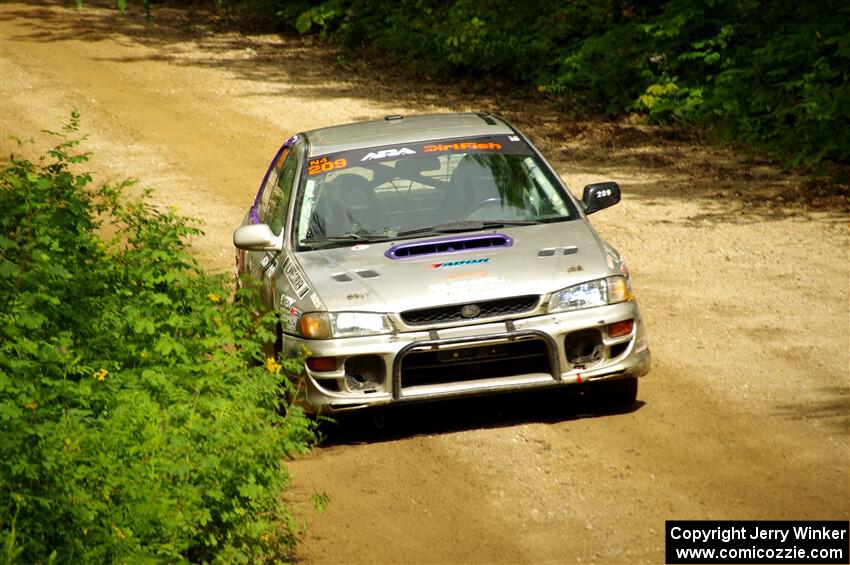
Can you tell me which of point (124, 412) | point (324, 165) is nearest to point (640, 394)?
point (324, 165)

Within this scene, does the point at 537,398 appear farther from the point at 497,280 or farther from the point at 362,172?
the point at 362,172

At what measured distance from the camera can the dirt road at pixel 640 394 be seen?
6.84 meters

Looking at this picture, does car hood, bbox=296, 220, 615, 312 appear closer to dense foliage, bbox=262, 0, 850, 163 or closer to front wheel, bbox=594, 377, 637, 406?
front wheel, bbox=594, 377, 637, 406

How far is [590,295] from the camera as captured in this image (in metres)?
8.05

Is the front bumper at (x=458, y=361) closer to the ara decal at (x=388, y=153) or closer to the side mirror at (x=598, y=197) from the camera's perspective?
the side mirror at (x=598, y=197)

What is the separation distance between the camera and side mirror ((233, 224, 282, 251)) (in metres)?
8.71

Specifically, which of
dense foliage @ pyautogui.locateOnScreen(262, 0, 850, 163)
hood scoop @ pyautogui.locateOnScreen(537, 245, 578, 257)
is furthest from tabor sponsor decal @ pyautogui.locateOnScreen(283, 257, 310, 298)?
dense foliage @ pyautogui.locateOnScreen(262, 0, 850, 163)

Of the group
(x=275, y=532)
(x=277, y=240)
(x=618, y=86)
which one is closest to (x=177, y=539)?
(x=275, y=532)

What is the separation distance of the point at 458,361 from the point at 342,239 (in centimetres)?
132

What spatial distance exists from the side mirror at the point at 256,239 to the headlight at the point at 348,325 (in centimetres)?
100

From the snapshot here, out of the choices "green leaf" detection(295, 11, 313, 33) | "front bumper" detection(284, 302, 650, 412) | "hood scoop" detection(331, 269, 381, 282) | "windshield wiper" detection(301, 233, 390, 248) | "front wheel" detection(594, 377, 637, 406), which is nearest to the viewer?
"front bumper" detection(284, 302, 650, 412)

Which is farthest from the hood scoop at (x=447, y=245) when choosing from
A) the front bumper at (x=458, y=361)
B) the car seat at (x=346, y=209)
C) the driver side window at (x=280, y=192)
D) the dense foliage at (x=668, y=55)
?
the dense foliage at (x=668, y=55)

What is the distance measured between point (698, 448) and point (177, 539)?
3427 millimetres

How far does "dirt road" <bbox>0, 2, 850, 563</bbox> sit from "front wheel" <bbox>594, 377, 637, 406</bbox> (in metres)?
0.12
